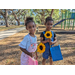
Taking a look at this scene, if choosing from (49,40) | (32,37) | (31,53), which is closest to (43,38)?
(49,40)

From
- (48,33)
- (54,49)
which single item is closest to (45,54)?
(54,49)

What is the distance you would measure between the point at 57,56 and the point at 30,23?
96cm

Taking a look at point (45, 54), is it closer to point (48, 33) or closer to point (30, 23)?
point (48, 33)

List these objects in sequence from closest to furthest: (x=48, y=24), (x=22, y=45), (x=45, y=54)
Result: (x=22, y=45) → (x=48, y=24) → (x=45, y=54)

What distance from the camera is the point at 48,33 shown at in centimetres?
171

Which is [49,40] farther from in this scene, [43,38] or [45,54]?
[45,54]

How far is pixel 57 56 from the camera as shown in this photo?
1.73 metres

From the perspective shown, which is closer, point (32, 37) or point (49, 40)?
point (32, 37)

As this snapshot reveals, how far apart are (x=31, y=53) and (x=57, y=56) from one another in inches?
26.4

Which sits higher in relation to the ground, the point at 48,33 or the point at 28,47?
the point at 48,33
